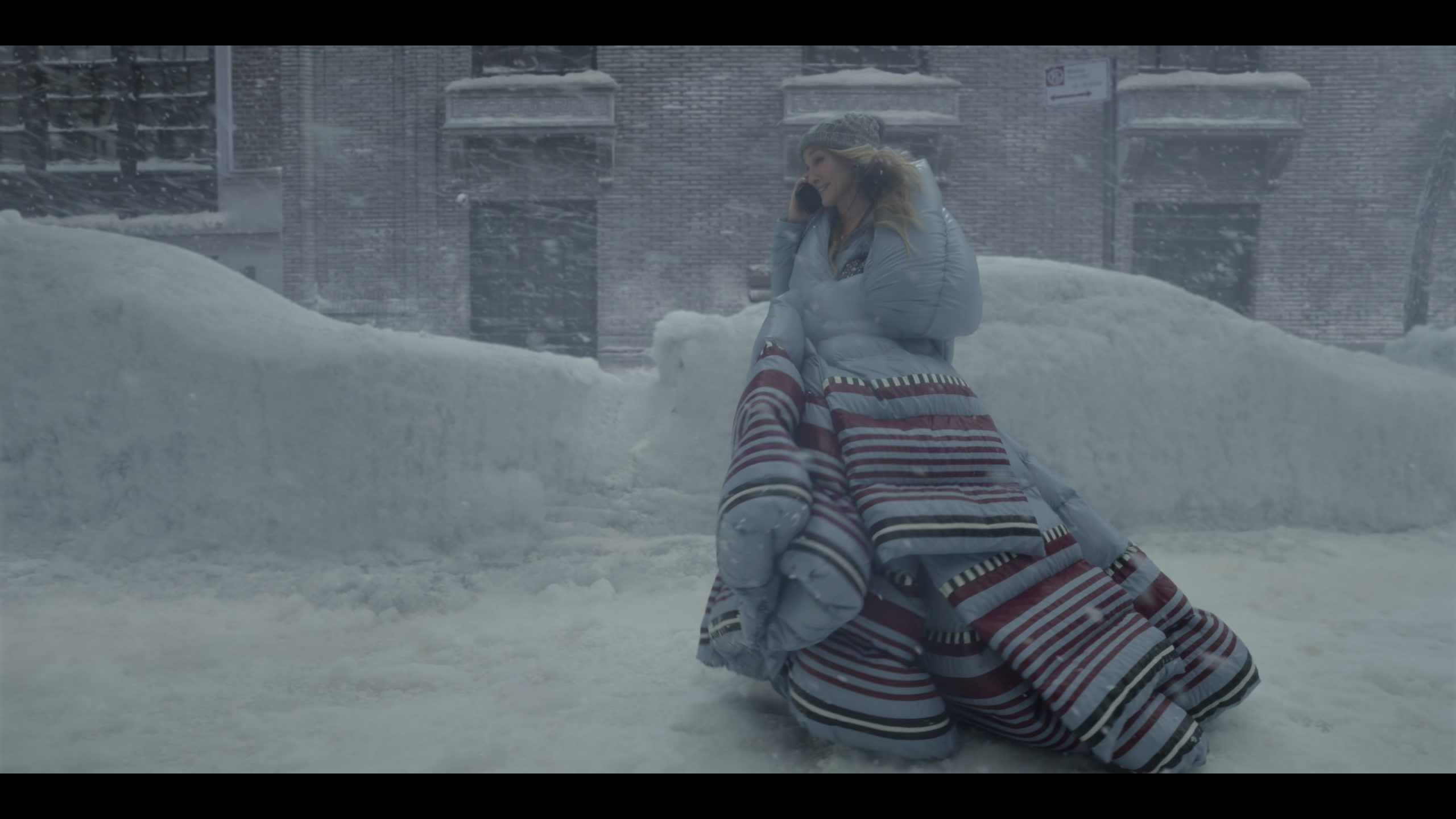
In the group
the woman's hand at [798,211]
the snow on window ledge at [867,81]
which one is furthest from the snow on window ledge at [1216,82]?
the woman's hand at [798,211]

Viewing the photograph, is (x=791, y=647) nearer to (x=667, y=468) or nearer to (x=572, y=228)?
(x=667, y=468)

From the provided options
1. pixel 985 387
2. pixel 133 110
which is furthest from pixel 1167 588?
pixel 133 110

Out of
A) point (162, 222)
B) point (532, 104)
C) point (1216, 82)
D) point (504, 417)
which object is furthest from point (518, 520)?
point (1216, 82)

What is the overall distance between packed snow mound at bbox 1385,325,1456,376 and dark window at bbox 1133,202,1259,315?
5687mm

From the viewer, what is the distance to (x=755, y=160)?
11891 millimetres

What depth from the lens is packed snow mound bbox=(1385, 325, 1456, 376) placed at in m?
6.13

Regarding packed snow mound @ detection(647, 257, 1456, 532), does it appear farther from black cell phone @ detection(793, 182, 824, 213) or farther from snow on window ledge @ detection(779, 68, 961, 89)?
snow on window ledge @ detection(779, 68, 961, 89)

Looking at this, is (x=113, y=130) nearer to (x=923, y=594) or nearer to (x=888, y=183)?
(x=888, y=183)

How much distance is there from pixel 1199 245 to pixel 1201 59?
8.34ft

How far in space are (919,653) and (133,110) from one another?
13.7m

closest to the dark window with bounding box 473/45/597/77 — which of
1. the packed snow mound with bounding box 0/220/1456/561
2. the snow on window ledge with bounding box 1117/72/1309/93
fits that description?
the snow on window ledge with bounding box 1117/72/1309/93

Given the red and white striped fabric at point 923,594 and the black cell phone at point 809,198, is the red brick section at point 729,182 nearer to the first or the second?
the black cell phone at point 809,198

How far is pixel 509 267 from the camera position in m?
12.3

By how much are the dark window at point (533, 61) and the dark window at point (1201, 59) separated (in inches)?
302
